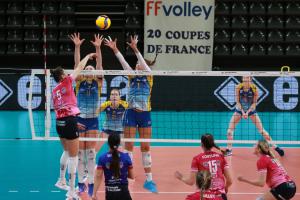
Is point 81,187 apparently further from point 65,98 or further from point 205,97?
point 205,97

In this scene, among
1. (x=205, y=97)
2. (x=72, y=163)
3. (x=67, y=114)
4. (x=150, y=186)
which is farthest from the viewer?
(x=205, y=97)

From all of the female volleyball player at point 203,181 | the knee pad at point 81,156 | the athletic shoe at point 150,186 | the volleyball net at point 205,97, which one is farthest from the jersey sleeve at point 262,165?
the volleyball net at point 205,97

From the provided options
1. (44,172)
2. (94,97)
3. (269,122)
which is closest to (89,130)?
(94,97)

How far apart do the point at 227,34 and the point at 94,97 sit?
11727 mm

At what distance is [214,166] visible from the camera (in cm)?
709

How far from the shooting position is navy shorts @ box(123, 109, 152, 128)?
980 cm

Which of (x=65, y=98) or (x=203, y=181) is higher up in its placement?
(x=65, y=98)

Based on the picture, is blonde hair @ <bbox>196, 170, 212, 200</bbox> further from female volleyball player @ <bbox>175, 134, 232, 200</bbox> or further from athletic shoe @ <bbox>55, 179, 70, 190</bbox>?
athletic shoe @ <bbox>55, 179, 70, 190</bbox>

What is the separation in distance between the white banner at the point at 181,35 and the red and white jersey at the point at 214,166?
1210cm

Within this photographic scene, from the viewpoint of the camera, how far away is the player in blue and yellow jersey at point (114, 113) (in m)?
9.88

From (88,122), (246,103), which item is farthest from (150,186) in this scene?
(246,103)

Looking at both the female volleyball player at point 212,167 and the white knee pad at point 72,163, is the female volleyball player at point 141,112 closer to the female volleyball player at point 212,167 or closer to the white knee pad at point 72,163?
the white knee pad at point 72,163

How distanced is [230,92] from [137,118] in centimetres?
766

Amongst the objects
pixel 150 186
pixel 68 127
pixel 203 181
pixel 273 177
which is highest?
pixel 68 127
